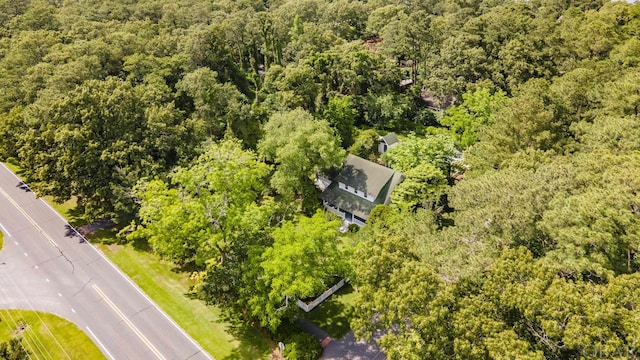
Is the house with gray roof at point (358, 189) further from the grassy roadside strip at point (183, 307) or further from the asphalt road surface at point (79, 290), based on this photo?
the asphalt road surface at point (79, 290)

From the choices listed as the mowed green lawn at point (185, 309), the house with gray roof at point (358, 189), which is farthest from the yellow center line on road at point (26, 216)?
the house with gray roof at point (358, 189)

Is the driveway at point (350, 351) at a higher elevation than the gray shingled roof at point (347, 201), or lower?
lower

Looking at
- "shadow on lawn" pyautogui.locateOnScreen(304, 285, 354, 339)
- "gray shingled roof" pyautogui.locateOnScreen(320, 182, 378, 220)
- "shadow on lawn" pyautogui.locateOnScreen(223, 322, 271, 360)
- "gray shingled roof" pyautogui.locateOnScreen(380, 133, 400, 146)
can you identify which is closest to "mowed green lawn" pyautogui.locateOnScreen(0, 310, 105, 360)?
"shadow on lawn" pyautogui.locateOnScreen(223, 322, 271, 360)

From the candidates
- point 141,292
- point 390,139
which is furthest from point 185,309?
point 390,139

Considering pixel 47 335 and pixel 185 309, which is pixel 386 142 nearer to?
pixel 185 309

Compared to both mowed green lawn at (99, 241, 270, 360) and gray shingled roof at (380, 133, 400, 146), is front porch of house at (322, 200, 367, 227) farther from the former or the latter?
mowed green lawn at (99, 241, 270, 360)

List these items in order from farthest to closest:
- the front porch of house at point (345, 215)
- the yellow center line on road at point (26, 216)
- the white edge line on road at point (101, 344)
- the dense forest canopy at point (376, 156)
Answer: the front porch of house at point (345, 215), the yellow center line on road at point (26, 216), the white edge line on road at point (101, 344), the dense forest canopy at point (376, 156)

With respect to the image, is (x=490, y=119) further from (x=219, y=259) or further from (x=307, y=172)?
(x=219, y=259)

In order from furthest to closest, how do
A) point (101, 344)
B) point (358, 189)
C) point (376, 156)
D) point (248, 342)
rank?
point (376, 156) < point (358, 189) < point (248, 342) < point (101, 344)
